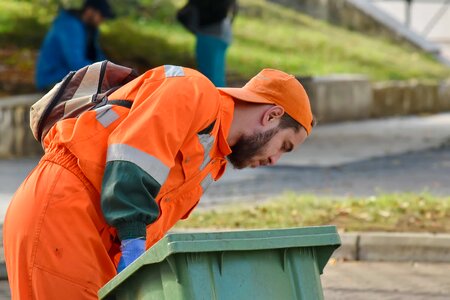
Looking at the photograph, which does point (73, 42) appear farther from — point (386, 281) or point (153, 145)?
point (153, 145)

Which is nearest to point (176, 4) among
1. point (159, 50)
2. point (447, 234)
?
point (159, 50)

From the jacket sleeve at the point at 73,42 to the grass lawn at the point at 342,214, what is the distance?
13.8 feet

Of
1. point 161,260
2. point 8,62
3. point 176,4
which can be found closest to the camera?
point 161,260

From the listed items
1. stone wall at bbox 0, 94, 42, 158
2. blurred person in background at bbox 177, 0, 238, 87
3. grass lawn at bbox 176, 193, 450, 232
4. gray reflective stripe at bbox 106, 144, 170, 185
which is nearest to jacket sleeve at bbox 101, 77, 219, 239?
gray reflective stripe at bbox 106, 144, 170, 185

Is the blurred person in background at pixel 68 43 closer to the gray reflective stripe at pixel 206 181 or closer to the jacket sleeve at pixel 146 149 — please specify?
the gray reflective stripe at pixel 206 181

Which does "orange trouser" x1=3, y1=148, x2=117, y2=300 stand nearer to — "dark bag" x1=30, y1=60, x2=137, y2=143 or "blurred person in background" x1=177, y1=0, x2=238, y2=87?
"dark bag" x1=30, y1=60, x2=137, y2=143

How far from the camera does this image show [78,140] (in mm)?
3906

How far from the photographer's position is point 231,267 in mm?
3545

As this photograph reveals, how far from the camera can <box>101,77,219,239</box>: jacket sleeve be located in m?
3.74

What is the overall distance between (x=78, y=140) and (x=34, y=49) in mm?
12918

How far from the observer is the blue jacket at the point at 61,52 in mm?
13258

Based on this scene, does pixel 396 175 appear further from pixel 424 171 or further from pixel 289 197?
pixel 289 197

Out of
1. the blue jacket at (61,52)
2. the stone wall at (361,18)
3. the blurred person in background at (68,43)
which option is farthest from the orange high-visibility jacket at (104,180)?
the stone wall at (361,18)

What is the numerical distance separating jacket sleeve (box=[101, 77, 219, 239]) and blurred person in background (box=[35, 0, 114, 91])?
9.31 m
